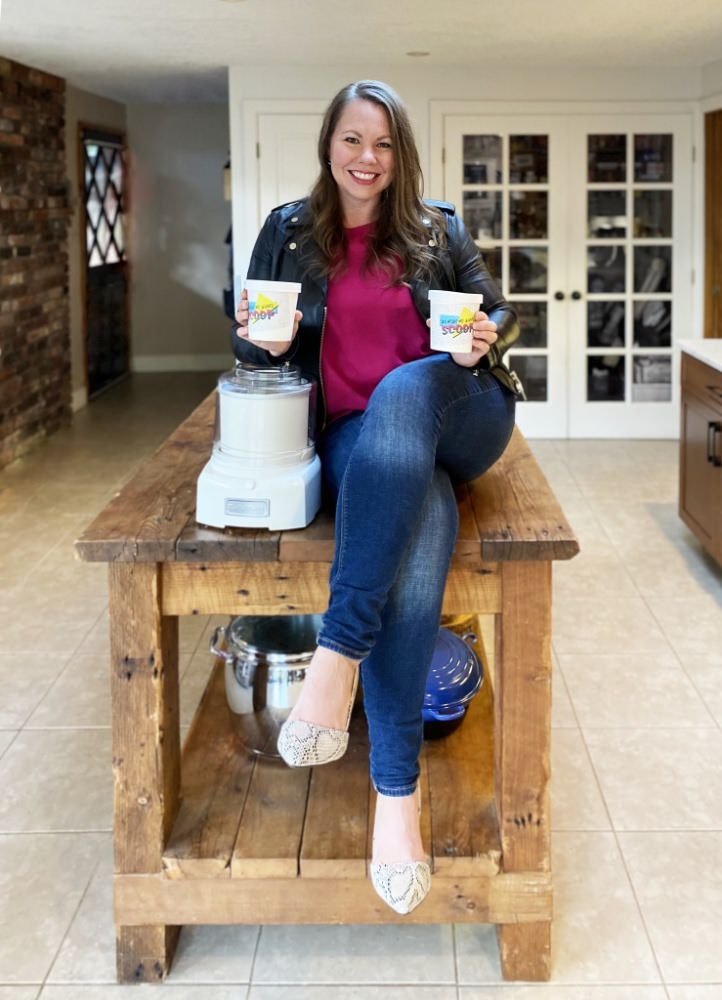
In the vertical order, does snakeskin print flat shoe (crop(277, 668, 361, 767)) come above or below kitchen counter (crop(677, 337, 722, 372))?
below

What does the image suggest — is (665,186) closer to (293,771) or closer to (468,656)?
(468,656)

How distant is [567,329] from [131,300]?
4.40 meters

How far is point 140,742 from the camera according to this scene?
6.01 feet

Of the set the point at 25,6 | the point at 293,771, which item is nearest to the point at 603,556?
the point at 293,771

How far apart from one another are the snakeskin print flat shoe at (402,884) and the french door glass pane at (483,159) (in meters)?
5.39

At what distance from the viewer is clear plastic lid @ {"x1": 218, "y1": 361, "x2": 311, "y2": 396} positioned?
189 centimetres

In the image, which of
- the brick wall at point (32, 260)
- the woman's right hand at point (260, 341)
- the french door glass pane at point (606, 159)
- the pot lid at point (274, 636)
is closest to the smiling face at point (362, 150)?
the woman's right hand at point (260, 341)

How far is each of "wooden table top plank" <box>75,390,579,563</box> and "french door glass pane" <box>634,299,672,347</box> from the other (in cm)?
486

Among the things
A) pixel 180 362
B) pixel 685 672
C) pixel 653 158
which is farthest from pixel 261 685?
pixel 180 362

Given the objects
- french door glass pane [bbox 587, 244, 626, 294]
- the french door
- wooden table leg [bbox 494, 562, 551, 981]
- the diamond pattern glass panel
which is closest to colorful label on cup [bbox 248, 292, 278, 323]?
wooden table leg [bbox 494, 562, 551, 981]

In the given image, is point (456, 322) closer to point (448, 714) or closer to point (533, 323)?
point (448, 714)

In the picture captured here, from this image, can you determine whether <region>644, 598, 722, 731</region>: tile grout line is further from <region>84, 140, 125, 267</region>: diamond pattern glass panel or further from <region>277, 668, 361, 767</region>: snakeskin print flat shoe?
<region>84, 140, 125, 267</region>: diamond pattern glass panel

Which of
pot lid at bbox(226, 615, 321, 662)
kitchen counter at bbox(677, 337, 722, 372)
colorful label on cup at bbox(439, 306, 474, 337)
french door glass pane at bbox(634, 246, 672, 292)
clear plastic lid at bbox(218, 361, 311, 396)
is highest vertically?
french door glass pane at bbox(634, 246, 672, 292)

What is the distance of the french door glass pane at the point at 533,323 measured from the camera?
21.9ft
